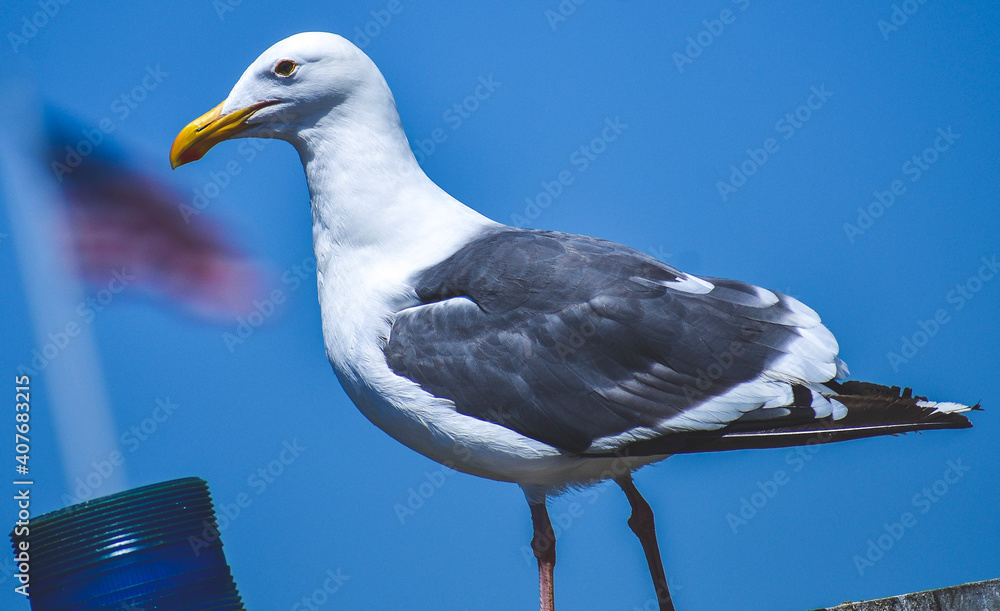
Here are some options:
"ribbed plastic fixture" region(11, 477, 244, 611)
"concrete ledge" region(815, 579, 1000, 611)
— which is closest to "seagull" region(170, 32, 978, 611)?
"concrete ledge" region(815, 579, 1000, 611)

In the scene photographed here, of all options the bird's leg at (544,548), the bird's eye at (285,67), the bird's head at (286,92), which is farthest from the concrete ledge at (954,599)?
the bird's eye at (285,67)

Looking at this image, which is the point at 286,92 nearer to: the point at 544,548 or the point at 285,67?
the point at 285,67

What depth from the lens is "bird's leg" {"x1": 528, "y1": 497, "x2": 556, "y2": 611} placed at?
2707mm

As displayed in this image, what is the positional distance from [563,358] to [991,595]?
1.44m

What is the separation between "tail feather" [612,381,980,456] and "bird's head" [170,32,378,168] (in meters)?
1.57

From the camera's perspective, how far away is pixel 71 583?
8.91 ft

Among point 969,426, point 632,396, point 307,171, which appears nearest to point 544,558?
point 632,396

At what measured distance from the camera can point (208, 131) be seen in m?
2.85

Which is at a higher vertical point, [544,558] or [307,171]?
[307,171]

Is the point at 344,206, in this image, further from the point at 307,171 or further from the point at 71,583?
the point at 71,583

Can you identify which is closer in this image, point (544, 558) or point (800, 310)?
point (800, 310)

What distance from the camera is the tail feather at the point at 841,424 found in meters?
2.18

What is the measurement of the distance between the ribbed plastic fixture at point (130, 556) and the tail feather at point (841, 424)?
1.52m

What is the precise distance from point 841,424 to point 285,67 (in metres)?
2.11
